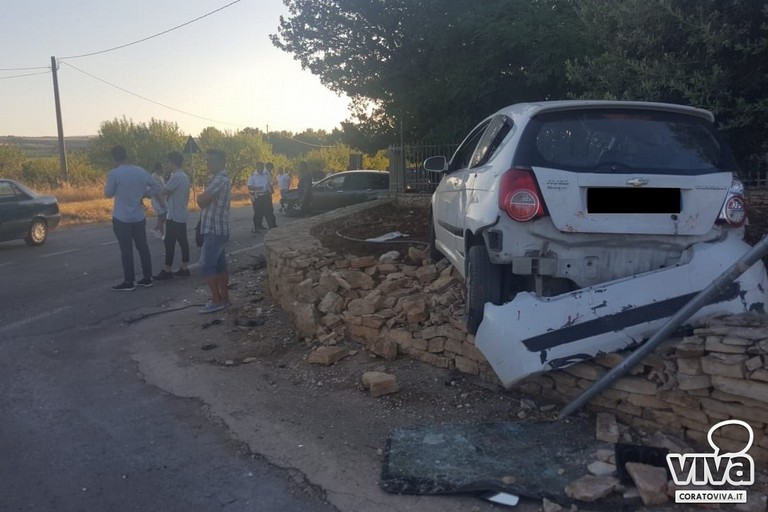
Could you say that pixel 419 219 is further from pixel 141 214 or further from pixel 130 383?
pixel 130 383

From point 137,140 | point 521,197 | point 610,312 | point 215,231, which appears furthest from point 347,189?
point 137,140

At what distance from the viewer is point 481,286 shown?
4688 mm

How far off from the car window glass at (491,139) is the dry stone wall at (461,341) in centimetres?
108

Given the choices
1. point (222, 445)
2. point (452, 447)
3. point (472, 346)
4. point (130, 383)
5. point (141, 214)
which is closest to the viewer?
point (452, 447)

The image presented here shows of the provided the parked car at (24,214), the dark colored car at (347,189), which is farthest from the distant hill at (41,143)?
the parked car at (24,214)

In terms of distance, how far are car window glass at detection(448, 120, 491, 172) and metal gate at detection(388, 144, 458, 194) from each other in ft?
28.0

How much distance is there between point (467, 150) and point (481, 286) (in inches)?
87.6

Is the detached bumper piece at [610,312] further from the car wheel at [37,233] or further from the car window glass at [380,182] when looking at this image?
the car window glass at [380,182]

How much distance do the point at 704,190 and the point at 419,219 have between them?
6928mm

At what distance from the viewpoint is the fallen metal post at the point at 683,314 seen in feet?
12.5

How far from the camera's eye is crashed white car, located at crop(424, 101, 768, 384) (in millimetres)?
4156

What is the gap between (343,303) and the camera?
20.7 feet

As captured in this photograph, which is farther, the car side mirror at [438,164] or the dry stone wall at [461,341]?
the car side mirror at [438,164]

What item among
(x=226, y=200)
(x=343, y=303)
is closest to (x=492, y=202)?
(x=343, y=303)
